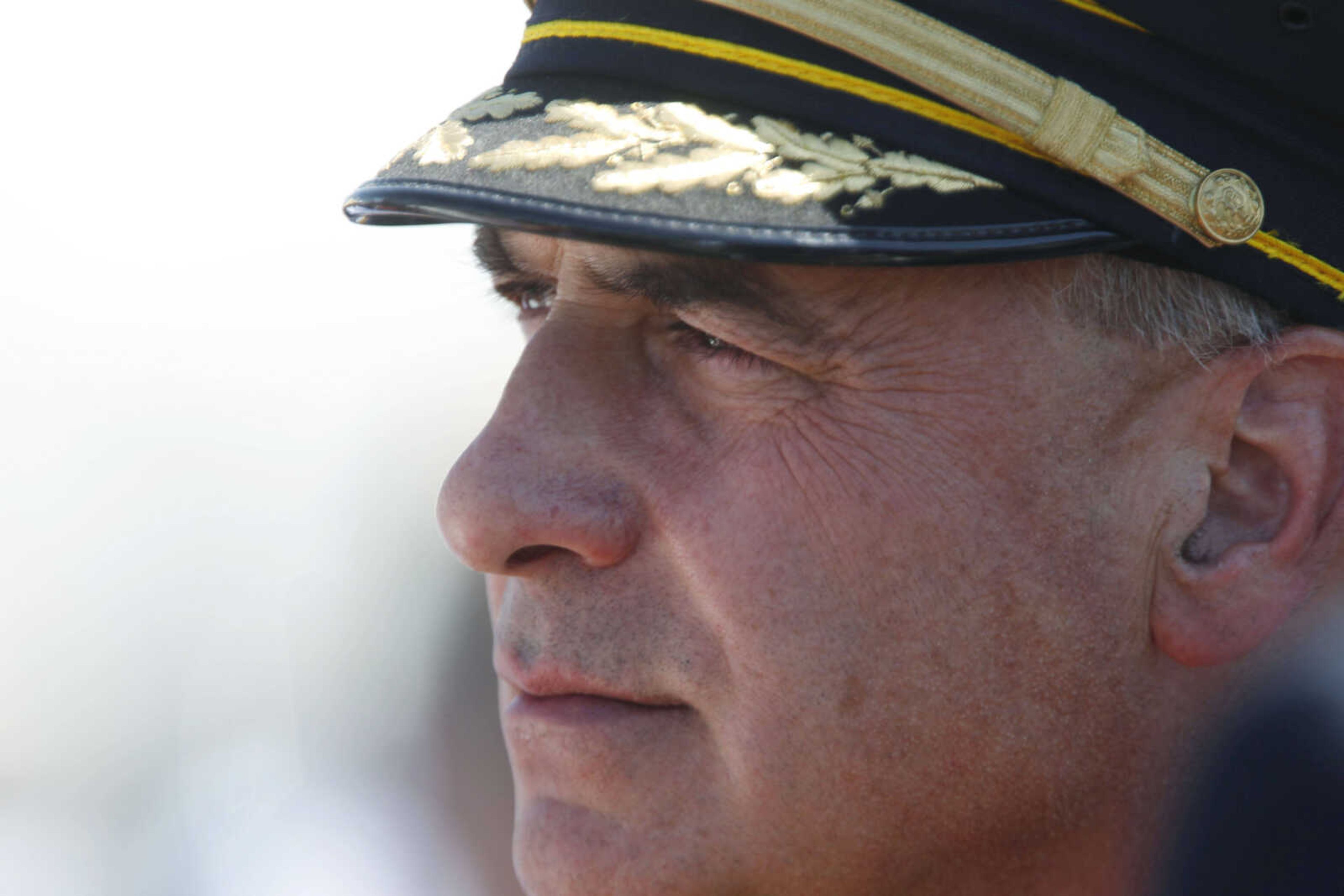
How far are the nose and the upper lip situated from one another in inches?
4.9

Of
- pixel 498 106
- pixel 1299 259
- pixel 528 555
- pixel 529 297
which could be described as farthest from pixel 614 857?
pixel 1299 259

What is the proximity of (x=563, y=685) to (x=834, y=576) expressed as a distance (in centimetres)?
37

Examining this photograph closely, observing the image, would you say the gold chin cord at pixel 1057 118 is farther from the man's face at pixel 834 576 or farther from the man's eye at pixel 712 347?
the man's eye at pixel 712 347

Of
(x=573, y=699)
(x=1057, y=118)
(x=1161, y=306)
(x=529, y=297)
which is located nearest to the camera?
(x=1057, y=118)

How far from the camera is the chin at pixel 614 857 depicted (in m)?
1.60

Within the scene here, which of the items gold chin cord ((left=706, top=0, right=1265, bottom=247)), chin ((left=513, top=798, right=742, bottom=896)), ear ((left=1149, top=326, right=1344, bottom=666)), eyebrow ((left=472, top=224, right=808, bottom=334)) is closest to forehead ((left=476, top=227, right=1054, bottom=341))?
eyebrow ((left=472, top=224, right=808, bottom=334))

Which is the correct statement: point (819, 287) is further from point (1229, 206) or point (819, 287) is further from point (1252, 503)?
point (1252, 503)

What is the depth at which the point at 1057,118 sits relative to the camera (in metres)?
1.46

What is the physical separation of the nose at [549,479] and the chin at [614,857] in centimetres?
31

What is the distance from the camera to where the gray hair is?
1560mm

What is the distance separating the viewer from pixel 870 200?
4.73ft

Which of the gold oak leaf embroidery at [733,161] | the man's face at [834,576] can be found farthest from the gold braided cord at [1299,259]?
the gold oak leaf embroidery at [733,161]

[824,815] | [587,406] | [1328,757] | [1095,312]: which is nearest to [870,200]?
[1095,312]

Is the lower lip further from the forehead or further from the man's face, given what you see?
the forehead
